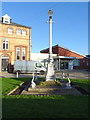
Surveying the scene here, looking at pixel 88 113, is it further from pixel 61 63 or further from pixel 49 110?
pixel 61 63

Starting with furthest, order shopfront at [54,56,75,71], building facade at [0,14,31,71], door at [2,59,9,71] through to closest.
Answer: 1. shopfront at [54,56,75,71]
2. building facade at [0,14,31,71]
3. door at [2,59,9,71]

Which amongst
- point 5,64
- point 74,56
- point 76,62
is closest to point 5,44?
point 5,64

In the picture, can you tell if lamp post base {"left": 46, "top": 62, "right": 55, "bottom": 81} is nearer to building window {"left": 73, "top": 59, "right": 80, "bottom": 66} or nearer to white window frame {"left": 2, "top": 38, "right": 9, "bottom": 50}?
white window frame {"left": 2, "top": 38, "right": 9, "bottom": 50}

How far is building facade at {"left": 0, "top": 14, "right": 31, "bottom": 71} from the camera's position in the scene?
3294 cm

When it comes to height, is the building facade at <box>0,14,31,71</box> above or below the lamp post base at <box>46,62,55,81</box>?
above

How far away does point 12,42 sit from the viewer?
34062 mm

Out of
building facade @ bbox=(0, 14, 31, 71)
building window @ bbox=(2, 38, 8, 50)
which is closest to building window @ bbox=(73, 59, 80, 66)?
building facade @ bbox=(0, 14, 31, 71)

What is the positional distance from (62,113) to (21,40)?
30.3 m

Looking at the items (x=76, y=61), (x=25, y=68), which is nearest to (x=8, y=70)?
(x=25, y=68)

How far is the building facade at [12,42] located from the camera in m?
32.9

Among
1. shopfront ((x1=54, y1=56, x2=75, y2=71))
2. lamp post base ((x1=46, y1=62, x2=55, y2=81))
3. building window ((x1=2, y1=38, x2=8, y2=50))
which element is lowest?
lamp post base ((x1=46, y1=62, x2=55, y2=81))

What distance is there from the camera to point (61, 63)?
42.1 meters

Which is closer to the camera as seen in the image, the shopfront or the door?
the door

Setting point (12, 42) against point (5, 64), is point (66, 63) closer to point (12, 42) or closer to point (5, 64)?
point (12, 42)
